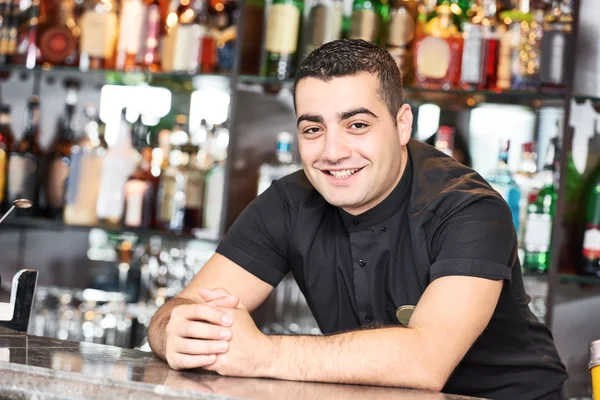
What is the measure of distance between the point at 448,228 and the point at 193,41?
1348mm

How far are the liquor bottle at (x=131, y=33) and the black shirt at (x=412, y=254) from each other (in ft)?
3.43

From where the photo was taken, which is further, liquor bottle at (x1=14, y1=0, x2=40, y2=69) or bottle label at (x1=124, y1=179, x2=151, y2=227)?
liquor bottle at (x1=14, y1=0, x2=40, y2=69)

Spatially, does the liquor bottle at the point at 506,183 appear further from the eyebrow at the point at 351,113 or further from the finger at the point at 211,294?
the finger at the point at 211,294

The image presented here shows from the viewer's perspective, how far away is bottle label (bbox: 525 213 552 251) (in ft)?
7.44

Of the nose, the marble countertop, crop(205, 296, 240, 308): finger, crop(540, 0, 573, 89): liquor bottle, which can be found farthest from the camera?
crop(540, 0, 573, 89): liquor bottle

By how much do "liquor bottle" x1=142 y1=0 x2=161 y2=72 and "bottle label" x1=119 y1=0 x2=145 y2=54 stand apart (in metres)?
0.02

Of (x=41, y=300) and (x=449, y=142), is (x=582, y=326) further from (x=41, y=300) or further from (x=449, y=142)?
(x=41, y=300)

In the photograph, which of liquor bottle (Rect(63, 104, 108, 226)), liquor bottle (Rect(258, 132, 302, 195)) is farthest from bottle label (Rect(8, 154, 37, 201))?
liquor bottle (Rect(258, 132, 302, 195))

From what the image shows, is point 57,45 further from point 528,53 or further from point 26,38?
point 528,53

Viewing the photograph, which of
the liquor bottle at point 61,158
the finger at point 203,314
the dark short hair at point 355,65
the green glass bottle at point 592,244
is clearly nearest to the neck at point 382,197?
the dark short hair at point 355,65

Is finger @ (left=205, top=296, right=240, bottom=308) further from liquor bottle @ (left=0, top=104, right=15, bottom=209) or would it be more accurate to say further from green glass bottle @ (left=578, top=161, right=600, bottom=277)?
liquor bottle @ (left=0, top=104, right=15, bottom=209)

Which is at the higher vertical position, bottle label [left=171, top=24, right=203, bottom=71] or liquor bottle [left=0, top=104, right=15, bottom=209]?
bottle label [left=171, top=24, right=203, bottom=71]

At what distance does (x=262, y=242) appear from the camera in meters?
1.74

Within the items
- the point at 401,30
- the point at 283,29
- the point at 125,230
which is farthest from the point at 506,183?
the point at 125,230
